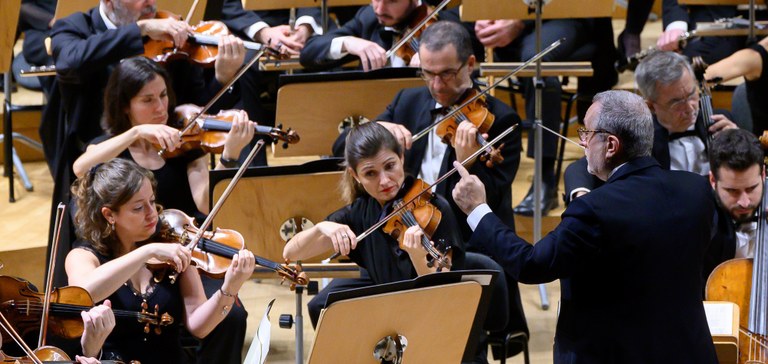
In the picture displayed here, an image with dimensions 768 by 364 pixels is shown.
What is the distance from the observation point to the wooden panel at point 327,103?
11.2 ft

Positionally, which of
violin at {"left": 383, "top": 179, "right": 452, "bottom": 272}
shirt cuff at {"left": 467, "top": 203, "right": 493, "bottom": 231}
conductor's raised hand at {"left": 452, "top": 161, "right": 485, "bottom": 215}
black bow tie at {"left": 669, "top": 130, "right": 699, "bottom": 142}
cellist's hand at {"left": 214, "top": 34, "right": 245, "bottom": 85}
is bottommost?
violin at {"left": 383, "top": 179, "right": 452, "bottom": 272}

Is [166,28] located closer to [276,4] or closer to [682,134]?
[276,4]

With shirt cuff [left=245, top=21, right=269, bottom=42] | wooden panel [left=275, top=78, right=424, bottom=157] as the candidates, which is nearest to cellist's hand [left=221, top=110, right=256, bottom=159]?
wooden panel [left=275, top=78, right=424, bottom=157]

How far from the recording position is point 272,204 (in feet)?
9.73

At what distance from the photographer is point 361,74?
11.3 feet

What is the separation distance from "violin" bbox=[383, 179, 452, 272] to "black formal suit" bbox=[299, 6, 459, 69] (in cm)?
105

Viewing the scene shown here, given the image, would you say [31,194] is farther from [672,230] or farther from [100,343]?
[672,230]

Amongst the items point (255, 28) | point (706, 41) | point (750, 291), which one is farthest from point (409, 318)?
point (706, 41)

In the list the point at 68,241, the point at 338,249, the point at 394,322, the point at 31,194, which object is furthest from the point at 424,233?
the point at 31,194

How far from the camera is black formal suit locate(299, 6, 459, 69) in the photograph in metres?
3.82

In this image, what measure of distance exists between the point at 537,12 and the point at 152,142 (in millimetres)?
1255

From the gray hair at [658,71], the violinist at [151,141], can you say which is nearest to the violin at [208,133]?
the violinist at [151,141]

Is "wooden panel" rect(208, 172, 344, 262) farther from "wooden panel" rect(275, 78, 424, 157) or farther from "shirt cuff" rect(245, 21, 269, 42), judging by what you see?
"shirt cuff" rect(245, 21, 269, 42)

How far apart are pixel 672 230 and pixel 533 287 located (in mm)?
1656
